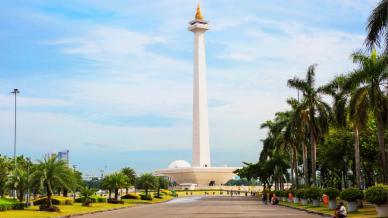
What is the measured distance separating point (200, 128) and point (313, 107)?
318 feet

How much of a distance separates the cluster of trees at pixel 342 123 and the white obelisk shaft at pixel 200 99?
5088 centimetres

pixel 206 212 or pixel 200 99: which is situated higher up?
pixel 200 99

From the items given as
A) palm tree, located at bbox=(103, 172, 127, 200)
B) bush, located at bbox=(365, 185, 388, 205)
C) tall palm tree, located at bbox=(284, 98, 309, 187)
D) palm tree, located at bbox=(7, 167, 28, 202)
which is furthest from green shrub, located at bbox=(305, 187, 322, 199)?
palm tree, located at bbox=(103, 172, 127, 200)

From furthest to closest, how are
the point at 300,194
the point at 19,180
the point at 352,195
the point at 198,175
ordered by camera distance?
the point at 198,175, the point at 300,194, the point at 19,180, the point at 352,195

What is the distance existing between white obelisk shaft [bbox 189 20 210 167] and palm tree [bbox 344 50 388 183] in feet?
357

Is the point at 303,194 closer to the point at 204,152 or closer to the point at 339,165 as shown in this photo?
the point at 339,165

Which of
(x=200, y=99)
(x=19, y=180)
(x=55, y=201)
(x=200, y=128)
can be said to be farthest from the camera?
(x=200, y=128)

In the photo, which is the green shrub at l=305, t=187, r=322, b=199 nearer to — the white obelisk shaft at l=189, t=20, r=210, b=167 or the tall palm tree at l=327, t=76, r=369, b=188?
the tall palm tree at l=327, t=76, r=369, b=188

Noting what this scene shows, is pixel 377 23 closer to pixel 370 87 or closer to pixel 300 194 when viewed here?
pixel 370 87

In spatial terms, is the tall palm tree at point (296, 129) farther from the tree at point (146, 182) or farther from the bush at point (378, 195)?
the bush at point (378, 195)

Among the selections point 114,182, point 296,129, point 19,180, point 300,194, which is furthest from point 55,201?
point 296,129

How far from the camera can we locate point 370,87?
1671 inches

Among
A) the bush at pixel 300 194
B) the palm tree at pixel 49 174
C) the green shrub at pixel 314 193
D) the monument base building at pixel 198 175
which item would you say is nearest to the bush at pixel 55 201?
the palm tree at pixel 49 174

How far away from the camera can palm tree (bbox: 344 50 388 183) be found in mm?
41688
